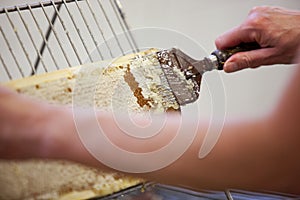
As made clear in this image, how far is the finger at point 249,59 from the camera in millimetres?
740

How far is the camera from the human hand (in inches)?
29.1

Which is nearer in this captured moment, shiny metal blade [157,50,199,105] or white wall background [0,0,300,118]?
shiny metal blade [157,50,199,105]

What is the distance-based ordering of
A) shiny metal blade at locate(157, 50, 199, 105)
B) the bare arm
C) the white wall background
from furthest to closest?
1. the white wall background
2. shiny metal blade at locate(157, 50, 199, 105)
3. the bare arm

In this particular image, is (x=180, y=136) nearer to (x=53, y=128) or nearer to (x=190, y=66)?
(x=53, y=128)

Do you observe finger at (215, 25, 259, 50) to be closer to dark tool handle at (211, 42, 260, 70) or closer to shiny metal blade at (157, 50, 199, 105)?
dark tool handle at (211, 42, 260, 70)

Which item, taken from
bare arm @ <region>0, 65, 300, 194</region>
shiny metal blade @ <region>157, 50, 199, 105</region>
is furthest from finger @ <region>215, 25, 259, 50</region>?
bare arm @ <region>0, 65, 300, 194</region>

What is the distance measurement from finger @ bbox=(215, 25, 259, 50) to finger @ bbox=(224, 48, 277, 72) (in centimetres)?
4

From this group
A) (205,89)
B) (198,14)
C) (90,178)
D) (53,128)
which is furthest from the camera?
(198,14)

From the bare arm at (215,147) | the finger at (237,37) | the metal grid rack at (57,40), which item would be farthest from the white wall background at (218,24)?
the bare arm at (215,147)

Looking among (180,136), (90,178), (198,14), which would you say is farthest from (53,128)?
(198,14)

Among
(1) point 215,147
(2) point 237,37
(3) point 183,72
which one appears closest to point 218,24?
(2) point 237,37

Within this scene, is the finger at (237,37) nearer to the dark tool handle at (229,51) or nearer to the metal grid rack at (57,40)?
the dark tool handle at (229,51)

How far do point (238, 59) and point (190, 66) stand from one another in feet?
0.35

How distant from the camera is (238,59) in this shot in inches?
29.4
